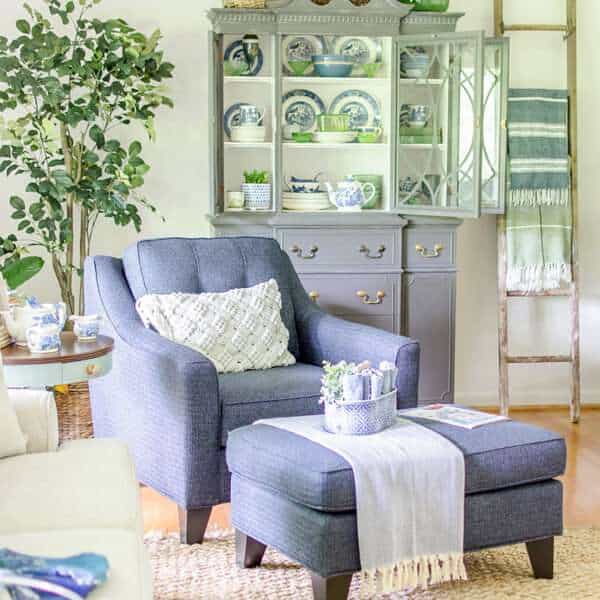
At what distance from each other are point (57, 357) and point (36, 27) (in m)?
1.81

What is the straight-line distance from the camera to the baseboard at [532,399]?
5336 millimetres

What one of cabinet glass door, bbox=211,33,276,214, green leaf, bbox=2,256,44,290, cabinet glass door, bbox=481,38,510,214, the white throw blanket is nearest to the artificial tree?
green leaf, bbox=2,256,44,290

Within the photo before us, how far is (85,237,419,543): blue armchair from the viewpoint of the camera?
3.27 meters

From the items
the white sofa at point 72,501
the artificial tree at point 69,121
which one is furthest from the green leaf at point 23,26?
the white sofa at point 72,501

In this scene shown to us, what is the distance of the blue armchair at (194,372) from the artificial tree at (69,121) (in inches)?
25.0

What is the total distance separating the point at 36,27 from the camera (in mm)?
4305

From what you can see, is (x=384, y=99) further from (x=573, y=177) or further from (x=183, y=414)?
(x=183, y=414)

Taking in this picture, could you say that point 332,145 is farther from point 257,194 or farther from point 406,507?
point 406,507

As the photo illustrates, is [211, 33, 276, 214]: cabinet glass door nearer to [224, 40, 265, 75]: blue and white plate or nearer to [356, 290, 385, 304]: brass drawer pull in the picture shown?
[224, 40, 265, 75]: blue and white plate

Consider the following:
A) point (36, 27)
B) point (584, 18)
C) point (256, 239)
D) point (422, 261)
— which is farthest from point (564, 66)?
point (36, 27)

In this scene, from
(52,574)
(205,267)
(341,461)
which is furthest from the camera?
(205,267)

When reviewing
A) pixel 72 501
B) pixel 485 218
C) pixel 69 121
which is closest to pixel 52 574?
pixel 72 501

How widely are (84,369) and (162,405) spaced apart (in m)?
0.35

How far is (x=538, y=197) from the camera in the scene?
5004 millimetres
